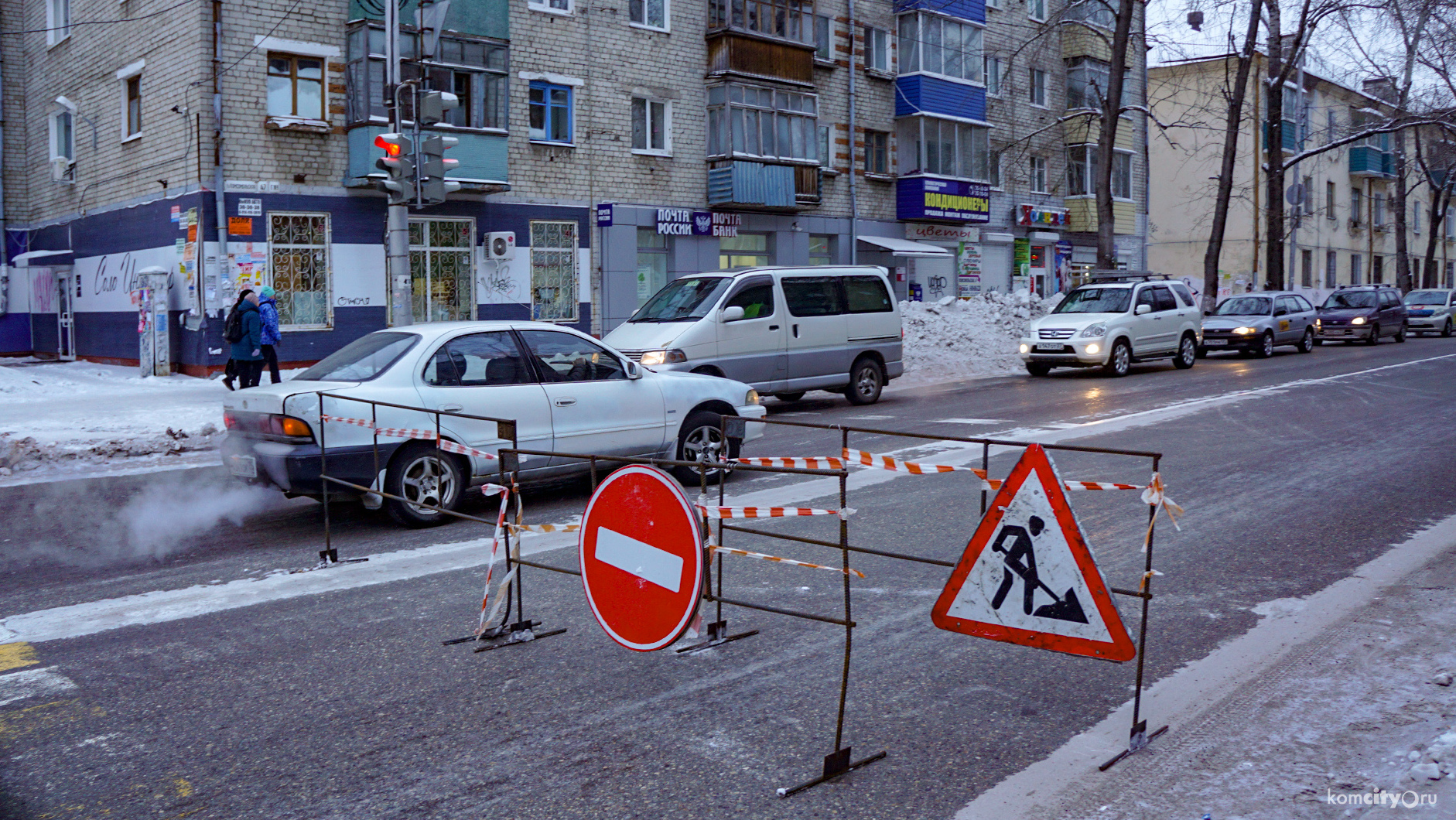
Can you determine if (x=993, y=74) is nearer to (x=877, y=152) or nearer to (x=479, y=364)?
(x=877, y=152)

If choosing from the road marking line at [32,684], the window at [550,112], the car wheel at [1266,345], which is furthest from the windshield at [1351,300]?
the road marking line at [32,684]

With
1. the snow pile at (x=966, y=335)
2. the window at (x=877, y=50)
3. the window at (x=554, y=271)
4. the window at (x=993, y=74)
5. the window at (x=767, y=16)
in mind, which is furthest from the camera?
the window at (x=993, y=74)

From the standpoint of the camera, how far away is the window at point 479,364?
840 centimetres

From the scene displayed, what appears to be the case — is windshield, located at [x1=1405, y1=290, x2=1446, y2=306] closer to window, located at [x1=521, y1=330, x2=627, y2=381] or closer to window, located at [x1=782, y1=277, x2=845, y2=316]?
window, located at [x1=782, y1=277, x2=845, y2=316]

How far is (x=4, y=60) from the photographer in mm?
28328

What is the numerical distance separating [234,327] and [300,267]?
5.40m

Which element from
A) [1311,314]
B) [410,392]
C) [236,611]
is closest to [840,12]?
[1311,314]

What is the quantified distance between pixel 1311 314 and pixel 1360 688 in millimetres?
27494

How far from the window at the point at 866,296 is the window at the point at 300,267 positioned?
1122cm

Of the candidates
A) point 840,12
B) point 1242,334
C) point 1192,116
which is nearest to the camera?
point 1242,334

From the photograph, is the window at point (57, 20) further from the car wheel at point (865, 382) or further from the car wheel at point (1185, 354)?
the car wheel at point (1185, 354)

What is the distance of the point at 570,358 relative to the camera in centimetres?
904

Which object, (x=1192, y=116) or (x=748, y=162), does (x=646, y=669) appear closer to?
(x=748, y=162)

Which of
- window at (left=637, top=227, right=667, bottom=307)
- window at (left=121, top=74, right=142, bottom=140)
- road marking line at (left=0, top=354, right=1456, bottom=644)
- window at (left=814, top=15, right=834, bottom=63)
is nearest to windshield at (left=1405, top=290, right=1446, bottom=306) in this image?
window at (left=814, top=15, right=834, bottom=63)
